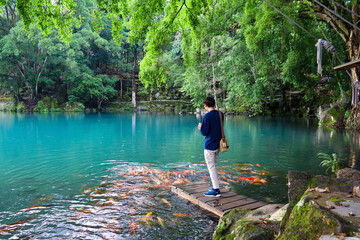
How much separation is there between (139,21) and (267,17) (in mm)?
5681

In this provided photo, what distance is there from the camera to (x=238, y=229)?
3531mm

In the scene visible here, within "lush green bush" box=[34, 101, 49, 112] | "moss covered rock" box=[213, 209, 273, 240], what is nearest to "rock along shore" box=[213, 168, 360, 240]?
"moss covered rock" box=[213, 209, 273, 240]

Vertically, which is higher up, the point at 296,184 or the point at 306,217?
the point at 306,217

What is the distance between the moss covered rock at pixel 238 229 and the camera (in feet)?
10.7

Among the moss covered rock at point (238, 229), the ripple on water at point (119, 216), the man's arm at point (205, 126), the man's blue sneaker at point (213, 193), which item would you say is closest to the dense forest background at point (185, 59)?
the man's arm at point (205, 126)

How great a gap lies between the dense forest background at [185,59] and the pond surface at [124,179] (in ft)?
10.0

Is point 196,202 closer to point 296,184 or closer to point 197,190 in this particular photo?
point 197,190

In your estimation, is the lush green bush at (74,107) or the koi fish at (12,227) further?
the lush green bush at (74,107)

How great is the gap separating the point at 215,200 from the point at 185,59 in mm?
7153

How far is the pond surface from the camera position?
4.62 m

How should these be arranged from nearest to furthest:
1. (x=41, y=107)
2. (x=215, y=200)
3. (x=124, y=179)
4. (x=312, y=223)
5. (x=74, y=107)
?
(x=312, y=223), (x=215, y=200), (x=124, y=179), (x=41, y=107), (x=74, y=107)

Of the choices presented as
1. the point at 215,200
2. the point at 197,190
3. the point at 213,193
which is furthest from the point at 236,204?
the point at 197,190

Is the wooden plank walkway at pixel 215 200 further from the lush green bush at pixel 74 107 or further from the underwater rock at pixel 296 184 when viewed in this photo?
the lush green bush at pixel 74 107

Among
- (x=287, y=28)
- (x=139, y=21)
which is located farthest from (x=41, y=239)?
(x=287, y=28)
